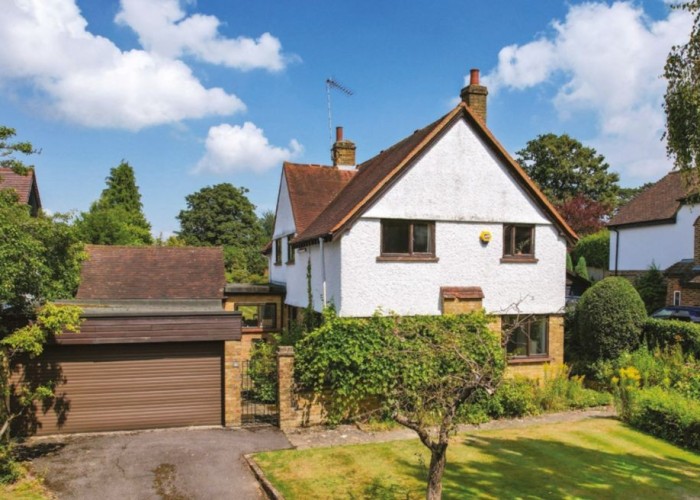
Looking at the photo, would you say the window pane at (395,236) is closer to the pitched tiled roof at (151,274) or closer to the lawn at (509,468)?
the lawn at (509,468)

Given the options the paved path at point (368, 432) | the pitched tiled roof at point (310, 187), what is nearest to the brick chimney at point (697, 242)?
the paved path at point (368, 432)

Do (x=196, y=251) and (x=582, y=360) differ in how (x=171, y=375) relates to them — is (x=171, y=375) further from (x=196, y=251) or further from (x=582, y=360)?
(x=582, y=360)

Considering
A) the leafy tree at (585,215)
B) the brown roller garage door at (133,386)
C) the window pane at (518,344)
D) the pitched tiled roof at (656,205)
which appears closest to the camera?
the brown roller garage door at (133,386)

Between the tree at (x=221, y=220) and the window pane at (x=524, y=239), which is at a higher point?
the tree at (x=221, y=220)

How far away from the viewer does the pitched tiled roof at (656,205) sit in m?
27.7

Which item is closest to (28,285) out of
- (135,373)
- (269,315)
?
(135,373)

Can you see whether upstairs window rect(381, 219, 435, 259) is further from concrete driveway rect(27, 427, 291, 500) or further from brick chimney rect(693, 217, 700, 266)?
brick chimney rect(693, 217, 700, 266)

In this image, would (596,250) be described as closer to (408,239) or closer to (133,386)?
(408,239)

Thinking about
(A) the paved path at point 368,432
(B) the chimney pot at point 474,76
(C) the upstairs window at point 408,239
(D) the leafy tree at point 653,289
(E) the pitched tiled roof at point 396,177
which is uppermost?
(B) the chimney pot at point 474,76

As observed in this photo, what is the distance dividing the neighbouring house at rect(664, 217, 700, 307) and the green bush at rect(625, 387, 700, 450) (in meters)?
11.6

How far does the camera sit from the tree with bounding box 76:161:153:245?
120 ft

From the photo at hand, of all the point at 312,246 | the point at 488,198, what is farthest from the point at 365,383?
the point at 488,198

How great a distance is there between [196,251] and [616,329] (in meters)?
16.5

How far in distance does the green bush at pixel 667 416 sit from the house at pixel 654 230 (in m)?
15.4
